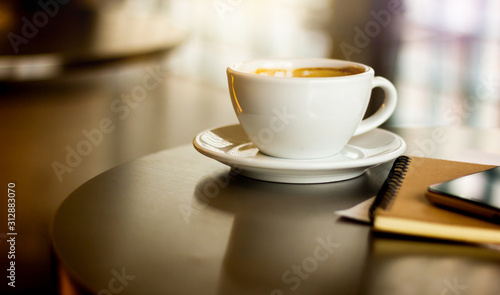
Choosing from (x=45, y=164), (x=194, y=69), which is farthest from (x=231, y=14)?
(x=45, y=164)

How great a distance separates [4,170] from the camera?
1.22 meters

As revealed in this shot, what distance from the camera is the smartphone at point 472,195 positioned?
1.12 ft

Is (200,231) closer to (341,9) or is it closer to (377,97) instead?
(377,97)

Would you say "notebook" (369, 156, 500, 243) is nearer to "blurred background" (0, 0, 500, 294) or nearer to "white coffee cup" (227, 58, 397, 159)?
"white coffee cup" (227, 58, 397, 159)

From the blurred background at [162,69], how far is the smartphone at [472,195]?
2.03 ft

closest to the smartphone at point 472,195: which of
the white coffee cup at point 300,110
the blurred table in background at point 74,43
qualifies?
the white coffee cup at point 300,110

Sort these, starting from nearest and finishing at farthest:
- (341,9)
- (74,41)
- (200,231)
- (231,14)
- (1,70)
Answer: (200,231) < (1,70) < (74,41) < (341,9) < (231,14)

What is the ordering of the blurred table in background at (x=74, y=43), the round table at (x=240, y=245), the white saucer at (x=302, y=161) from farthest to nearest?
the blurred table in background at (x=74, y=43) → the white saucer at (x=302, y=161) → the round table at (x=240, y=245)

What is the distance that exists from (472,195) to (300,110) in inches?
5.8

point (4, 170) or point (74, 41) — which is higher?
point (74, 41)

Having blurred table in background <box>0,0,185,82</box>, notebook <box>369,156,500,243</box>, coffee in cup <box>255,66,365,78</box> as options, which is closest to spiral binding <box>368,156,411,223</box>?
notebook <box>369,156,500,243</box>

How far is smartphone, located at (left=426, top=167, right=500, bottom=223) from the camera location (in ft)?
1.12

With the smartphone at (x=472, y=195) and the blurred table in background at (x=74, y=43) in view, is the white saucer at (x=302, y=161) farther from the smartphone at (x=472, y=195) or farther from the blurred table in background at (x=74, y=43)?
the blurred table in background at (x=74, y=43)

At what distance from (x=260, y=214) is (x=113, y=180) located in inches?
5.9
